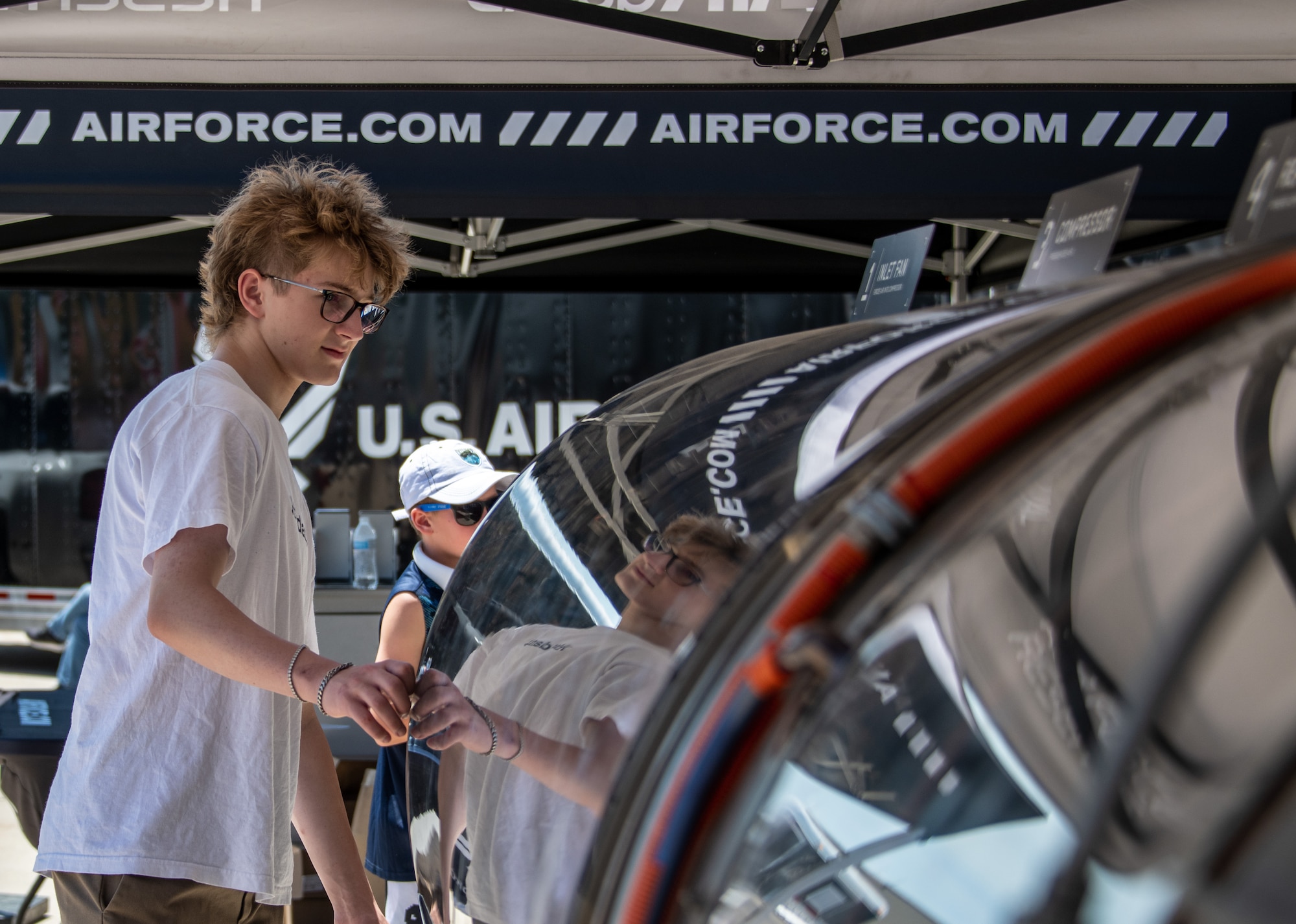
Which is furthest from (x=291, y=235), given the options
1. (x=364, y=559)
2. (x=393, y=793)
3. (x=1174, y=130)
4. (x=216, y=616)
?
(x=364, y=559)

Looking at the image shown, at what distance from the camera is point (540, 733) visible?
0.94 metres

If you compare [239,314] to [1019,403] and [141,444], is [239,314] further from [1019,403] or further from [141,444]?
[1019,403]

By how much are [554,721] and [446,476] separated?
5.16ft

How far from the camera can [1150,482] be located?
0.80 metres

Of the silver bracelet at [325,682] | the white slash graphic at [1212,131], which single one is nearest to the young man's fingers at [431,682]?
the silver bracelet at [325,682]

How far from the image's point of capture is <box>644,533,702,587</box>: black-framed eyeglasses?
2.77ft

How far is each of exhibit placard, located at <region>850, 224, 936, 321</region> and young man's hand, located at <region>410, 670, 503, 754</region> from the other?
1956 millimetres

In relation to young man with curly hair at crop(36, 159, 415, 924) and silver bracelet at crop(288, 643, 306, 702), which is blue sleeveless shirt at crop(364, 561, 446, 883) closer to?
young man with curly hair at crop(36, 159, 415, 924)

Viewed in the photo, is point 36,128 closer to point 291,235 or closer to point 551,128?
point 551,128

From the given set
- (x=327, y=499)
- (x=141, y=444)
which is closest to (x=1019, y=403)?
(x=141, y=444)

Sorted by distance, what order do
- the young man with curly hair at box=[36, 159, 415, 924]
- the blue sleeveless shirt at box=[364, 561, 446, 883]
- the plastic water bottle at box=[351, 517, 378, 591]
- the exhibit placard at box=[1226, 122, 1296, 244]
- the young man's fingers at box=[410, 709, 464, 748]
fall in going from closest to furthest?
the young man's fingers at box=[410, 709, 464, 748]
the young man with curly hair at box=[36, 159, 415, 924]
the exhibit placard at box=[1226, 122, 1296, 244]
the blue sleeveless shirt at box=[364, 561, 446, 883]
the plastic water bottle at box=[351, 517, 378, 591]

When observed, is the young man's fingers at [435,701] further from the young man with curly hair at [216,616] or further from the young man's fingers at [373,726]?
the young man with curly hair at [216,616]

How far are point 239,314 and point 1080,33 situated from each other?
251 centimetres

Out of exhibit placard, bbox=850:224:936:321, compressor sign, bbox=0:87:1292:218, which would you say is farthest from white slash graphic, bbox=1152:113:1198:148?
exhibit placard, bbox=850:224:936:321
